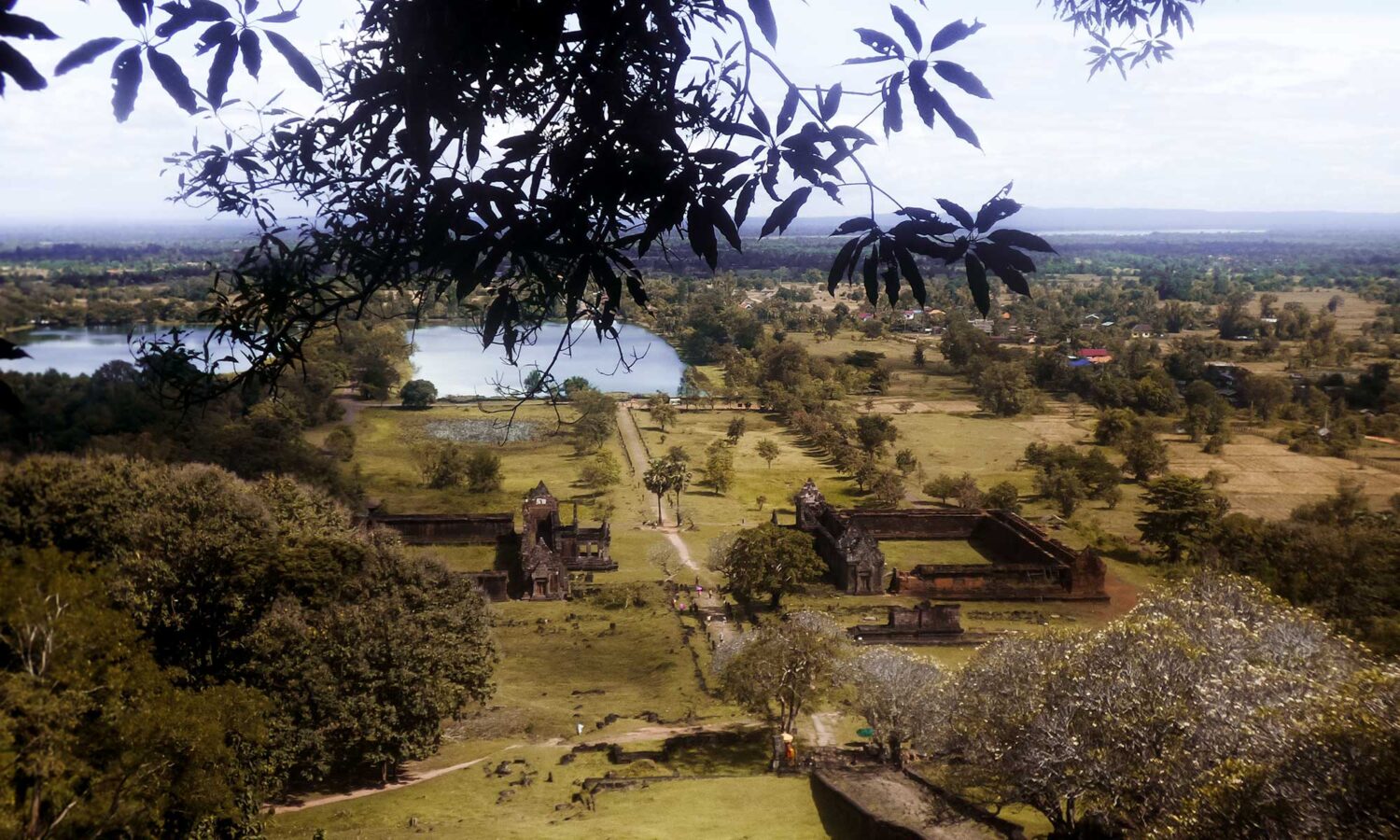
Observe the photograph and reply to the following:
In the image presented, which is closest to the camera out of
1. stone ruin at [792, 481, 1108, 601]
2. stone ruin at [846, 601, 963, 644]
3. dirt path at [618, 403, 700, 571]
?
stone ruin at [846, 601, 963, 644]

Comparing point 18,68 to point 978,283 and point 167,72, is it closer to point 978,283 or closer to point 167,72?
point 167,72

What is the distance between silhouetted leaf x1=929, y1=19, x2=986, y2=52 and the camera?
78.0 inches

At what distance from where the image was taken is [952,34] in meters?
2.00

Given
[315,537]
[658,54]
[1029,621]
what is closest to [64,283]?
[315,537]

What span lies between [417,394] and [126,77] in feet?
122

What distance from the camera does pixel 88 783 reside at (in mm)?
8414

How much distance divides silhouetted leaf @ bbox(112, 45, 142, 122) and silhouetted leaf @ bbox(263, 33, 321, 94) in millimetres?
259

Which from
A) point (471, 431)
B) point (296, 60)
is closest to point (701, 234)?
point (296, 60)

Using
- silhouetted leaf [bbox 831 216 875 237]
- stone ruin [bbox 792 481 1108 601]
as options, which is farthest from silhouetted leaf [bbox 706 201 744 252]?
stone ruin [bbox 792 481 1108 601]

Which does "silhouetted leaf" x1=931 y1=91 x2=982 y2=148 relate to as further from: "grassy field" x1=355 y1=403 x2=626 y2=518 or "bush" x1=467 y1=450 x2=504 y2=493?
"bush" x1=467 y1=450 x2=504 y2=493

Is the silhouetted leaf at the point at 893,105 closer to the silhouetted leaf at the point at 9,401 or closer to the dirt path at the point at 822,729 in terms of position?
the silhouetted leaf at the point at 9,401

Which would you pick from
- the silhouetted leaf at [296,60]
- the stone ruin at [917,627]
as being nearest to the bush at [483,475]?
the stone ruin at [917,627]

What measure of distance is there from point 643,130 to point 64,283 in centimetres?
6983

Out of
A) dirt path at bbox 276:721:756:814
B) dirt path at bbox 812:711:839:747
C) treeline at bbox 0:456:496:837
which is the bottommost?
dirt path at bbox 812:711:839:747
